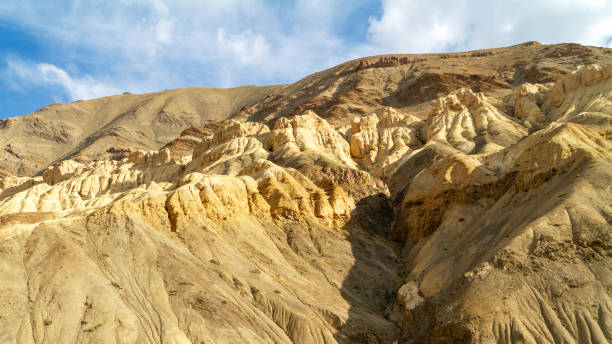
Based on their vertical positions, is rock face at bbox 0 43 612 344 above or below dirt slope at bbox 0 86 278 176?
below

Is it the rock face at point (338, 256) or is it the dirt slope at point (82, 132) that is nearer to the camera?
the rock face at point (338, 256)

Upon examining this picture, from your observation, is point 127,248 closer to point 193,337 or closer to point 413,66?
point 193,337

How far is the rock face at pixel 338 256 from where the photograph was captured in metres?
22.6

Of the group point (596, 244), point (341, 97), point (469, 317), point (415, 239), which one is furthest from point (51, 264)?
point (341, 97)

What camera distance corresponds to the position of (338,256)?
121ft

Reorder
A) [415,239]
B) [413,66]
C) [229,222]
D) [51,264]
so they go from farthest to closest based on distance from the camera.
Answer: [413,66]
[415,239]
[229,222]
[51,264]

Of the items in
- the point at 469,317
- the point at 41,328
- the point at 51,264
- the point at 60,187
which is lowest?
the point at 469,317

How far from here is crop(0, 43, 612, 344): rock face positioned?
22578 millimetres

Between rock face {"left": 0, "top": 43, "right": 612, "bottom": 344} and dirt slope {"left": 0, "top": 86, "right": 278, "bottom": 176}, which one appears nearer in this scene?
rock face {"left": 0, "top": 43, "right": 612, "bottom": 344}

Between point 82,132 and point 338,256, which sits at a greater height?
point 82,132

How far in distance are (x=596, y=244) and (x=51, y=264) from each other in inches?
1211

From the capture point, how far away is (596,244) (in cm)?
2327

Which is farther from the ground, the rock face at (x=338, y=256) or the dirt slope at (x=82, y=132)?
the dirt slope at (x=82, y=132)

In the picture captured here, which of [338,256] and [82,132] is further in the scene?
[82,132]
